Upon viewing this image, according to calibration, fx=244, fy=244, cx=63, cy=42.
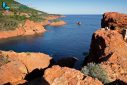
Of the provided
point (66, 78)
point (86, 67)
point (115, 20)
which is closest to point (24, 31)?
point (115, 20)

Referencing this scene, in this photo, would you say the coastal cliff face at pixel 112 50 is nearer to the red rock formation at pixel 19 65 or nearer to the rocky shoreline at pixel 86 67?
the rocky shoreline at pixel 86 67

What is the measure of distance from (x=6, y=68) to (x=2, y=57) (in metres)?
8.07

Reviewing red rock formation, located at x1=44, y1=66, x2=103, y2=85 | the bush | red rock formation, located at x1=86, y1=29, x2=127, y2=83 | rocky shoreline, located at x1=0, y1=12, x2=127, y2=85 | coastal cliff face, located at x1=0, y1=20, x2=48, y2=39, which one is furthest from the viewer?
coastal cliff face, located at x1=0, y1=20, x2=48, y2=39

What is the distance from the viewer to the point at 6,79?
1427 inches

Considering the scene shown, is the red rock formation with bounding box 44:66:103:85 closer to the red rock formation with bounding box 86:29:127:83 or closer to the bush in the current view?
the bush

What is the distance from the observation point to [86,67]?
2670 cm

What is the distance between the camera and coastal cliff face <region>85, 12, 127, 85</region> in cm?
2673

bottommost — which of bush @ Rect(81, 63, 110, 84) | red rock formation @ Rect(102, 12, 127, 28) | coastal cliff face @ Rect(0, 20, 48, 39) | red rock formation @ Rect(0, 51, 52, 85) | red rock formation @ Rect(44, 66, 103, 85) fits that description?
coastal cliff face @ Rect(0, 20, 48, 39)

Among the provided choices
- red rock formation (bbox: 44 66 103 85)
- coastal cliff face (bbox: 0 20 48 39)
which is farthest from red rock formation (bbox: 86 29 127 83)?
coastal cliff face (bbox: 0 20 48 39)

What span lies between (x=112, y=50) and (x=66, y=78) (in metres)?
13.7

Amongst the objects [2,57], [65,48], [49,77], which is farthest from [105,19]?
[65,48]

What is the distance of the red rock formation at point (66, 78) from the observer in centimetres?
2119

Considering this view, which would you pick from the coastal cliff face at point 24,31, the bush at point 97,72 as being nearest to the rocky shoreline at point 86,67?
the bush at point 97,72

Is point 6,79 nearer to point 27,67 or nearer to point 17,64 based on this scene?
point 17,64
